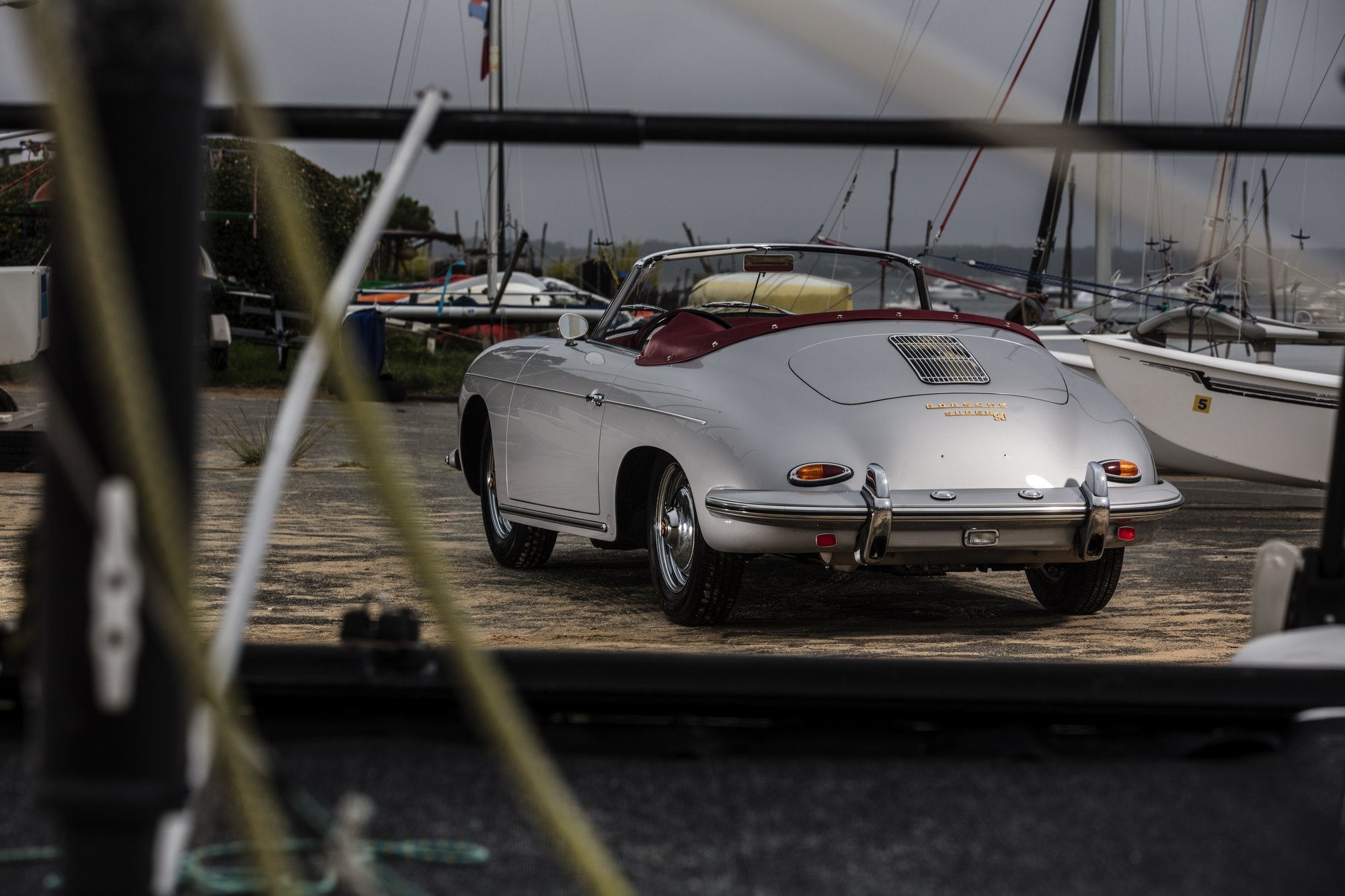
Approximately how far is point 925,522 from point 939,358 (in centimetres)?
87

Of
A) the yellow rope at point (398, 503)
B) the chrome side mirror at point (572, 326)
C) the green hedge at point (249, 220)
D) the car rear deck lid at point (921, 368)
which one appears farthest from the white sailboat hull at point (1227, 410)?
the green hedge at point (249, 220)

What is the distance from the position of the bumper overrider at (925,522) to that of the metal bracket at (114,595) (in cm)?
410

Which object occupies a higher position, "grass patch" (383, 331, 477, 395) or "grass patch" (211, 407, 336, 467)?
"grass patch" (211, 407, 336, 467)

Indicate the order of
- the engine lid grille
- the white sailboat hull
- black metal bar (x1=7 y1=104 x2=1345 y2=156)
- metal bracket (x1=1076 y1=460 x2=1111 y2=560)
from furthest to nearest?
the white sailboat hull
the engine lid grille
metal bracket (x1=1076 y1=460 x2=1111 y2=560)
black metal bar (x1=7 y1=104 x2=1345 y2=156)

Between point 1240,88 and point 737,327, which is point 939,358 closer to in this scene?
point 737,327

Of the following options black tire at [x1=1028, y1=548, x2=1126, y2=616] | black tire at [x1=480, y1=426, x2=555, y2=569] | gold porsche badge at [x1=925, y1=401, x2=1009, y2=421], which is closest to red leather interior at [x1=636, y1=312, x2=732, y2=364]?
gold porsche badge at [x1=925, y1=401, x2=1009, y2=421]

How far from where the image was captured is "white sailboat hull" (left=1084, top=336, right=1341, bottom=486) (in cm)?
1059

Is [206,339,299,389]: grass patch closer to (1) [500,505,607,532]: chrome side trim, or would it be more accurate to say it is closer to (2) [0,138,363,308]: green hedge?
(2) [0,138,363,308]: green hedge

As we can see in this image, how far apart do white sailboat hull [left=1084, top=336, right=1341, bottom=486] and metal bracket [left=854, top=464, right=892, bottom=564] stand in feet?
20.9

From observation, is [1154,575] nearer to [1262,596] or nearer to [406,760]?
[1262,596]

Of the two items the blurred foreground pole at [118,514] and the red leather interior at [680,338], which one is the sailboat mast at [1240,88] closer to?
the red leather interior at [680,338]

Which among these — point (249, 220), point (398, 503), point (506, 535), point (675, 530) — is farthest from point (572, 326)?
point (249, 220)

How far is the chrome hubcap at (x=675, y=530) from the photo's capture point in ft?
18.6

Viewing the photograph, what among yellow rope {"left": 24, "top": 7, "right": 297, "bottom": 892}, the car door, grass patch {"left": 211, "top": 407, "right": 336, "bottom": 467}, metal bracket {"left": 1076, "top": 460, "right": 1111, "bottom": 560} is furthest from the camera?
grass patch {"left": 211, "top": 407, "right": 336, "bottom": 467}
